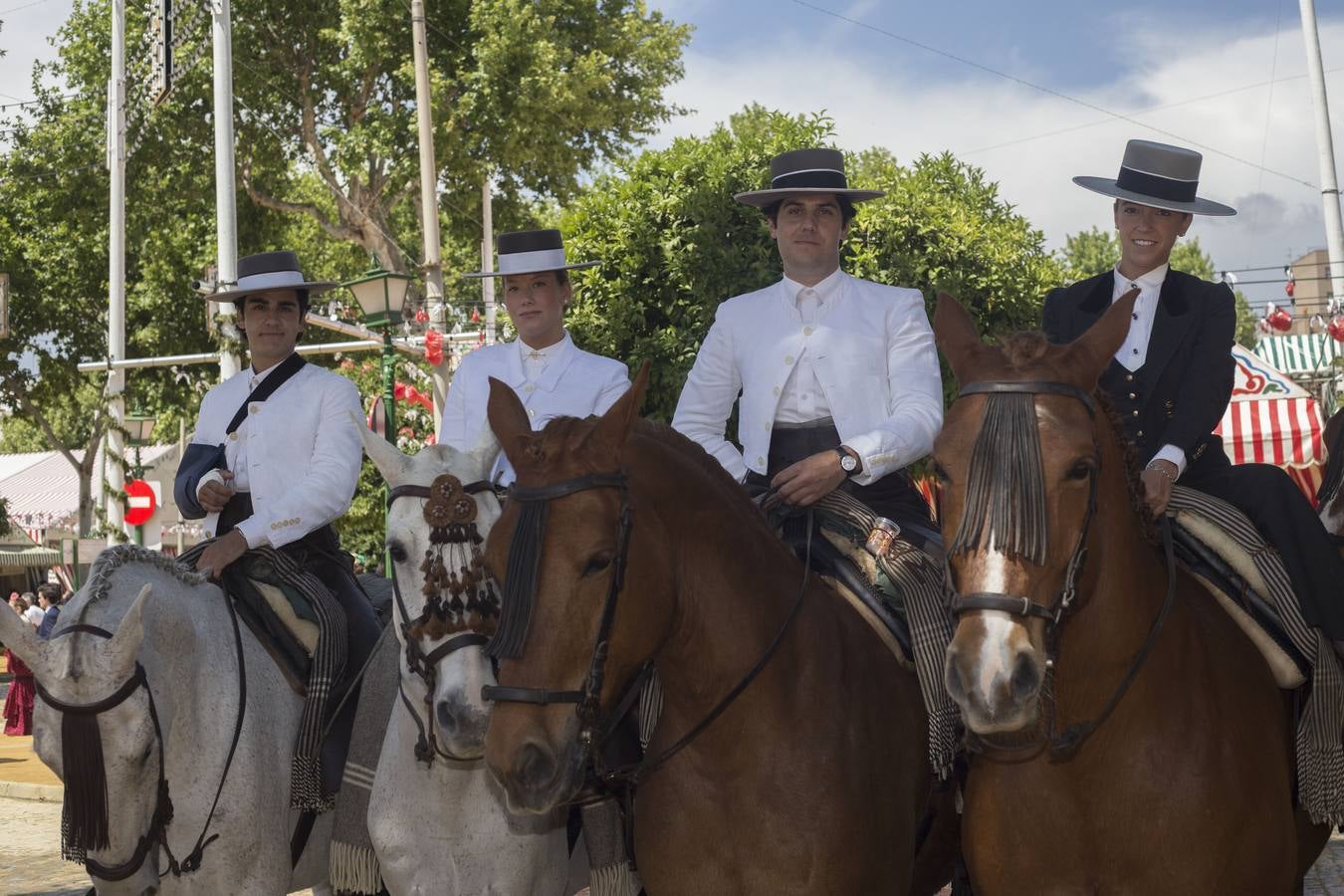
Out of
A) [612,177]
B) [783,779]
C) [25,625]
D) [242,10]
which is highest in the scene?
[242,10]

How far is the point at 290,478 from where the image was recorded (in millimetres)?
6062

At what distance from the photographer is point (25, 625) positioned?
15.6 ft

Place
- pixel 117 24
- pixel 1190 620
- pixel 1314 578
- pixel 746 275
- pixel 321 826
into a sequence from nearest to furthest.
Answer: pixel 1190 620, pixel 1314 578, pixel 321 826, pixel 746 275, pixel 117 24

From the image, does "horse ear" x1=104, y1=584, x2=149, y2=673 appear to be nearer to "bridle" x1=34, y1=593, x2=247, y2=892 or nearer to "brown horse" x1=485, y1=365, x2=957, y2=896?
"bridle" x1=34, y1=593, x2=247, y2=892

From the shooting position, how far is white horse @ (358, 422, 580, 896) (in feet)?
15.6

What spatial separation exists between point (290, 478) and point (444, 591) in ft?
5.81

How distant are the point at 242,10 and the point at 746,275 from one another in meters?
19.7

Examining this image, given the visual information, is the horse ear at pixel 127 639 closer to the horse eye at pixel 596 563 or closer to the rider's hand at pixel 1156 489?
the horse eye at pixel 596 563

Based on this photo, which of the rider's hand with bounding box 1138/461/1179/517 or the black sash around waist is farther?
the black sash around waist

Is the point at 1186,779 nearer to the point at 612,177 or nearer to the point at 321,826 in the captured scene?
the point at 321,826

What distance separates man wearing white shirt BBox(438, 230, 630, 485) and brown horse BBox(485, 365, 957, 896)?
141 cm

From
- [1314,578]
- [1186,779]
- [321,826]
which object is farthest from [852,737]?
[321,826]

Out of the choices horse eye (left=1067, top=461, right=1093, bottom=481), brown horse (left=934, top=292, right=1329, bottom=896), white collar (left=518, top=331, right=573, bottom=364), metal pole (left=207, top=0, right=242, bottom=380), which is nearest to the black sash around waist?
white collar (left=518, top=331, right=573, bottom=364)

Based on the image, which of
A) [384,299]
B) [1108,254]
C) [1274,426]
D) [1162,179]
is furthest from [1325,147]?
[1108,254]
